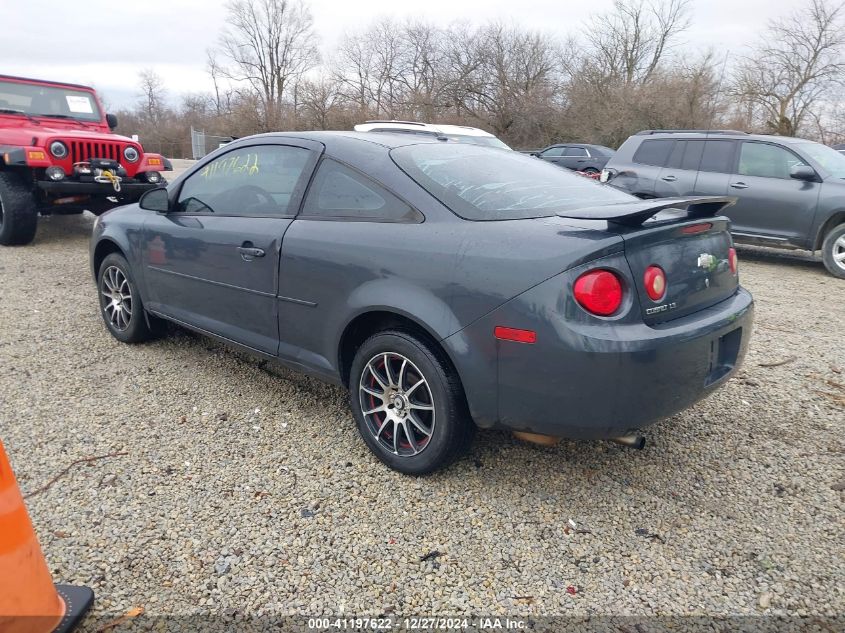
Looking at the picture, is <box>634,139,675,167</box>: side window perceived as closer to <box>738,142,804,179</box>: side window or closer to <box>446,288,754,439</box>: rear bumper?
<box>738,142,804,179</box>: side window

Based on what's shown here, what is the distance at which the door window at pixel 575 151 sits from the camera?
19164 millimetres

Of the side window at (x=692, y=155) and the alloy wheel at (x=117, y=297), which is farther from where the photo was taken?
the side window at (x=692, y=155)

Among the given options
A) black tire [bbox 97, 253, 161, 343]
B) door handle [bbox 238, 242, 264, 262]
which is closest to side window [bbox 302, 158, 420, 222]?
door handle [bbox 238, 242, 264, 262]

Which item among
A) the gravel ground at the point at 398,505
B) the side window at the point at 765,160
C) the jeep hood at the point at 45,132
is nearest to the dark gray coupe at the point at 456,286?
the gravel ground at the point at 398,505

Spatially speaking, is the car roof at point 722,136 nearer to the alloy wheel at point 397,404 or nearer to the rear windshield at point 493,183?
the rear windshield at point 493,183

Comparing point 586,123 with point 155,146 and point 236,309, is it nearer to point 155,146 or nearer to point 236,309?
point 155,146

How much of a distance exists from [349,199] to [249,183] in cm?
86

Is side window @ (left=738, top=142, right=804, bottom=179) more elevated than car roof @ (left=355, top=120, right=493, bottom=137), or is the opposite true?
car roof @ (left=355, top=120, right=493, bottom=137)

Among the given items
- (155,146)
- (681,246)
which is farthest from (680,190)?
(155,146)

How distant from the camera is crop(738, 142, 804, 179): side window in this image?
7395mm

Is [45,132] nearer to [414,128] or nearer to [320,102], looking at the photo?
[414,128]

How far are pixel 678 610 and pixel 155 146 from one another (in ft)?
127

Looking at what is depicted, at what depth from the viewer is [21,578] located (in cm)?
169

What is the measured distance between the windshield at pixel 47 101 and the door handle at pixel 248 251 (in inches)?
282
